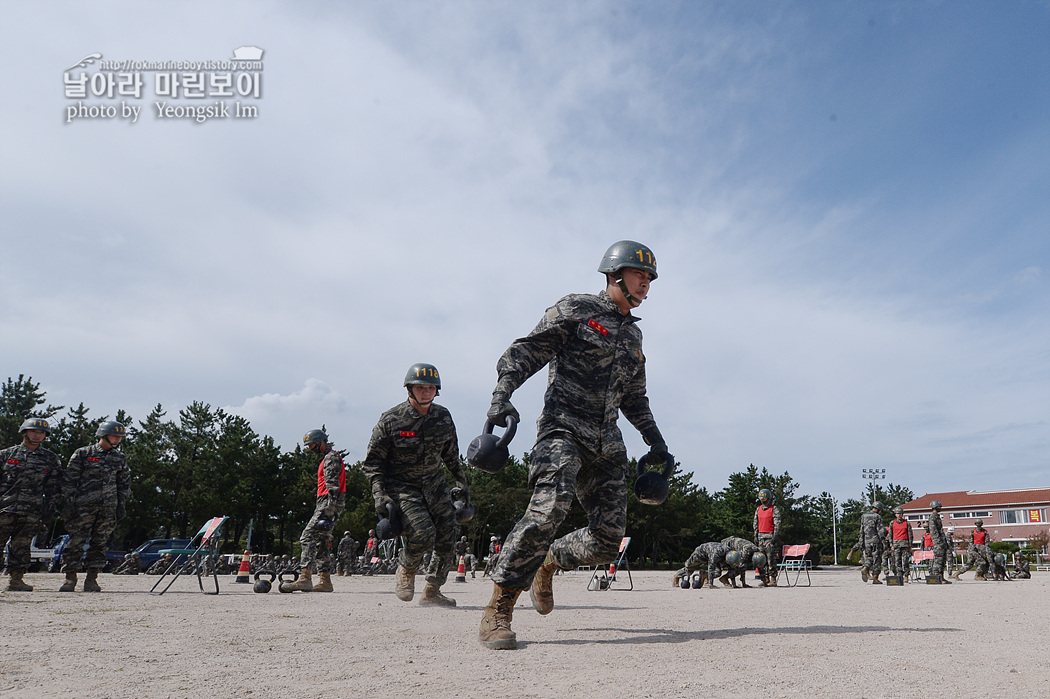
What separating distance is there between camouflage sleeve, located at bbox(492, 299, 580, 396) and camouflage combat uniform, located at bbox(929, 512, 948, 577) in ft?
57.1

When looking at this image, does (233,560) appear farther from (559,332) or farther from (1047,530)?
(1047,530)

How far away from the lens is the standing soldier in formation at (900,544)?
56.8 feet

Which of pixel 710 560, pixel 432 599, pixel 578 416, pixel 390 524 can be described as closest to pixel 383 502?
pixel 390 524

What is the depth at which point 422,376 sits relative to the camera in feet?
25.5

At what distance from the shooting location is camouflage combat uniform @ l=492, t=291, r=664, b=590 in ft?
15.0

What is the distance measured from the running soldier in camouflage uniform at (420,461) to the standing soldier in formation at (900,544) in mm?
13307

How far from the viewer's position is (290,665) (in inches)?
141

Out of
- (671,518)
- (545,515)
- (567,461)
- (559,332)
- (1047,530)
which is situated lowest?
(1047,530)

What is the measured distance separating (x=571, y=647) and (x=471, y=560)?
66.3 feet

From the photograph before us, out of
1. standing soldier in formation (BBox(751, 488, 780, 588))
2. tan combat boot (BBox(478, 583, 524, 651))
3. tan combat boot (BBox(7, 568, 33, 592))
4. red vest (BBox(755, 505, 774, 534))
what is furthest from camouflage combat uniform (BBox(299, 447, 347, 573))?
red vest (BBox(755, 505, 774, 534))

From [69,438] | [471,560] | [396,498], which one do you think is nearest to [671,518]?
[471,560]

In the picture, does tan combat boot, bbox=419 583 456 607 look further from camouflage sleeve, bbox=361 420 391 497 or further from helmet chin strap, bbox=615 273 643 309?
helmet chin strap, bbox=615 273 643 309

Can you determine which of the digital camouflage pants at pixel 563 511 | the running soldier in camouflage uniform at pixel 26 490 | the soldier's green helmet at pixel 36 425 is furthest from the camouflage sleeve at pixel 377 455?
the soldier's green helmet at pixel 36 425

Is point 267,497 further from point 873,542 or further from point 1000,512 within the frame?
point 1000,512
